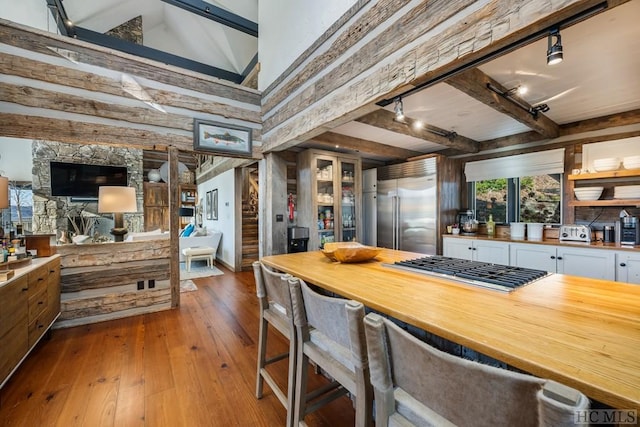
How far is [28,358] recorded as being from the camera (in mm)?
2197

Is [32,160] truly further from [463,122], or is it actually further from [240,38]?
[463,122]

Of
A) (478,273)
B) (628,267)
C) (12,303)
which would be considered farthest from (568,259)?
(12,303)

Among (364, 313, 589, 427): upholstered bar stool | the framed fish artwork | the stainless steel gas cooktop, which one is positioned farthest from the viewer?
the framed fish artwork

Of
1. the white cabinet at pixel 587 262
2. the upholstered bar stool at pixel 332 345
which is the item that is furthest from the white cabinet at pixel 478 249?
the upholstered bar stool at pixel 332 345

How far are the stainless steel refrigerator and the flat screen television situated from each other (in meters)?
5.77

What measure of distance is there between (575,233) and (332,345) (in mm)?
3621

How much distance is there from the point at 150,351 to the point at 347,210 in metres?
3.08

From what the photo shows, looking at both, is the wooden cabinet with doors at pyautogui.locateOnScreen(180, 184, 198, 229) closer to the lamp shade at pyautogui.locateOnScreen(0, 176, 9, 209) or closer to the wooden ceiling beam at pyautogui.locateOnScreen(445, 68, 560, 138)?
the lamp shade at pyautogui.locateOnScreen(0, 176, 9, 209)

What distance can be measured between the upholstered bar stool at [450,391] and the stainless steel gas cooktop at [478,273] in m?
0.73

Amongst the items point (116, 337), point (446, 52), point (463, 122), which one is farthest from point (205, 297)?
point (463, 122)

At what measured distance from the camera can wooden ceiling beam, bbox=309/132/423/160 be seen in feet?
11.8

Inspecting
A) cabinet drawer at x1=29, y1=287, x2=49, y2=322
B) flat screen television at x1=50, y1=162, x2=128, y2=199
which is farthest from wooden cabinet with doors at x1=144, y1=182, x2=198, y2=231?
cabinet drawer at x1=29, y1=287, x2=49, y2=322

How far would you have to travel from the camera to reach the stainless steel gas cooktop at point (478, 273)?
1260mm

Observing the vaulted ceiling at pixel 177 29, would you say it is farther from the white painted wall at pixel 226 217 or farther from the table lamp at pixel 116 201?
the table lamp at pixel 116 201
